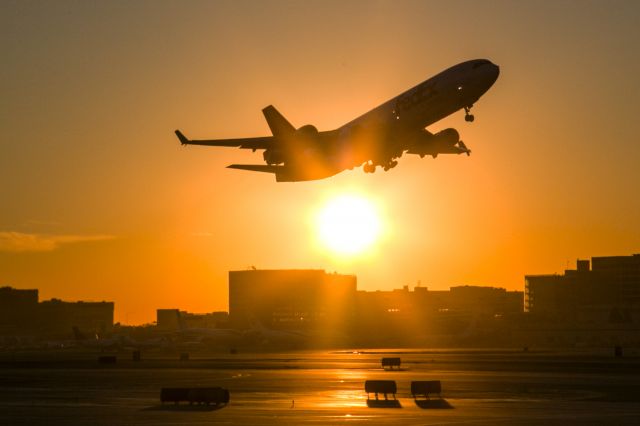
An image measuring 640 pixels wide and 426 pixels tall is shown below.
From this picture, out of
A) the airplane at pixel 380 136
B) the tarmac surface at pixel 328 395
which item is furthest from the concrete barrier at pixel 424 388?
the airplane at pixel 380 136

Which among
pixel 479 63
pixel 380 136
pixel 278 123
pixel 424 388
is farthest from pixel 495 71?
pixel 424 388

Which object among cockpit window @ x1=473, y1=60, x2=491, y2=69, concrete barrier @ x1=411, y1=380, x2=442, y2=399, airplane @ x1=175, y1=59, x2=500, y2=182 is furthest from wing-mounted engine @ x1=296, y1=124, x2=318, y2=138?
concrete barrier @ x1=411, y1=380, x2=442, y2=399

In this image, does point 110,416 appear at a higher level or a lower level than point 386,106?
lower

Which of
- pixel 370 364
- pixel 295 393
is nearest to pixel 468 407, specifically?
pixel 295 393

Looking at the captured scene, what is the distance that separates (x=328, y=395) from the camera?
212ft

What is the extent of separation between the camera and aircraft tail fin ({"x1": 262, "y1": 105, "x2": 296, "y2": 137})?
88.2m

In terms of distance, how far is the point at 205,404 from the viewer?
58.9 m

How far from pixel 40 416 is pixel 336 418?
52.8 ft

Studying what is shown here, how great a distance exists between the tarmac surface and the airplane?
742 inches

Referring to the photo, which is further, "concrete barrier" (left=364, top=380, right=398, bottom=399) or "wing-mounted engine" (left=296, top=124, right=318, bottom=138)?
"wing-mounted engine" (left=296, top=124, right=318, bottom=138)

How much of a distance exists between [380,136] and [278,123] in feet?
34.7

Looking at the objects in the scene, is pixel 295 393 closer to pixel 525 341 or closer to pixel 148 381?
pixel 148 381

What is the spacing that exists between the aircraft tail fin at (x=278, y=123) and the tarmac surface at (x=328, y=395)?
71.7 ft

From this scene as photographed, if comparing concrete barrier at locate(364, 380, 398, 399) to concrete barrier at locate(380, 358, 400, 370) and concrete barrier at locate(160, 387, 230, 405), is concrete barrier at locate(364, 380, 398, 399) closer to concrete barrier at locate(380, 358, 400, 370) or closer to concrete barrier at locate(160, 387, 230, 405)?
concrete barrier at locate(160, 387, 230, 405)
